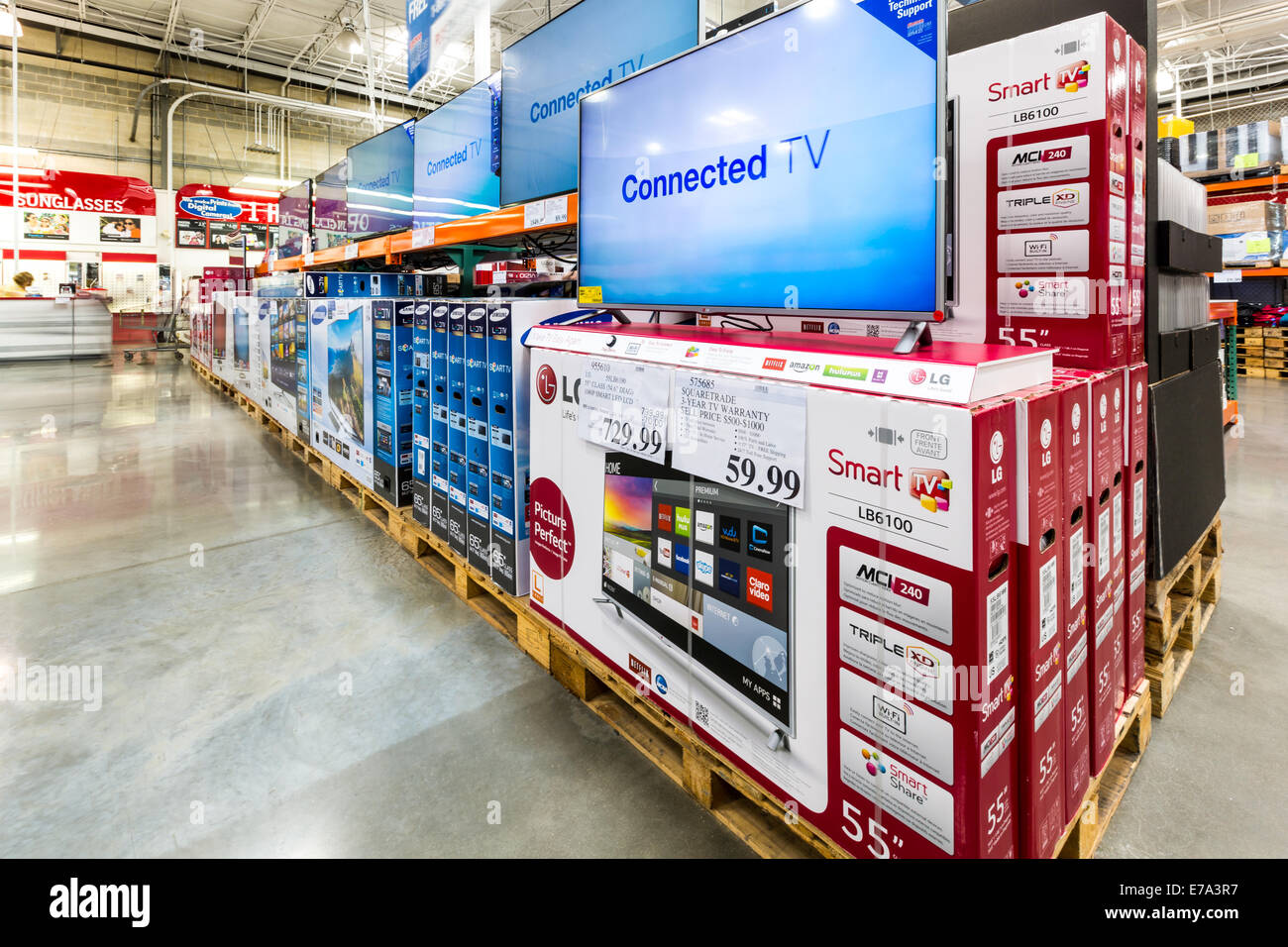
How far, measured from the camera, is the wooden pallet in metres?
1.46

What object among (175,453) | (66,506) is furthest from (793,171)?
(175,453)

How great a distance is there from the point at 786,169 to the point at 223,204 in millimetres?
17342

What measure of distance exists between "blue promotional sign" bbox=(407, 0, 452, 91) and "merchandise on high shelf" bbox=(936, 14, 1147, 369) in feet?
13.9

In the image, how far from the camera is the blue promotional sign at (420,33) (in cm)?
481

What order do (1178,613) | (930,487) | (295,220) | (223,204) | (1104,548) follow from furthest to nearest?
1. (223,204)
2. (295,220)
3. (1178,613)
4. (1104,548)
5. (930,487)

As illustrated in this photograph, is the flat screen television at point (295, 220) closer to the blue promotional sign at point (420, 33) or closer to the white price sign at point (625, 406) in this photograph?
the blue promotional sign at point (420, 33)

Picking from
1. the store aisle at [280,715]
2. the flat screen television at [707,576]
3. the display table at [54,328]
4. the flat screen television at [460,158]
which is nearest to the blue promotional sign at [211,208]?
the display table at [54,328]

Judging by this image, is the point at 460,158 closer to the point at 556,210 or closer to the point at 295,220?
the point at 556,210

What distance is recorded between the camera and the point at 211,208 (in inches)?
597

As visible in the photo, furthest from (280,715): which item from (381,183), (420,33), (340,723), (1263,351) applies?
(1263,351)

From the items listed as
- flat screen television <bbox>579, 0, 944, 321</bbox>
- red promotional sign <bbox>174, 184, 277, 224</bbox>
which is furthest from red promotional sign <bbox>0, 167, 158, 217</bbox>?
flat screen television <bbox>579, 0, 944, 321</bbox>

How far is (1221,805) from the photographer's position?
1710 mm
